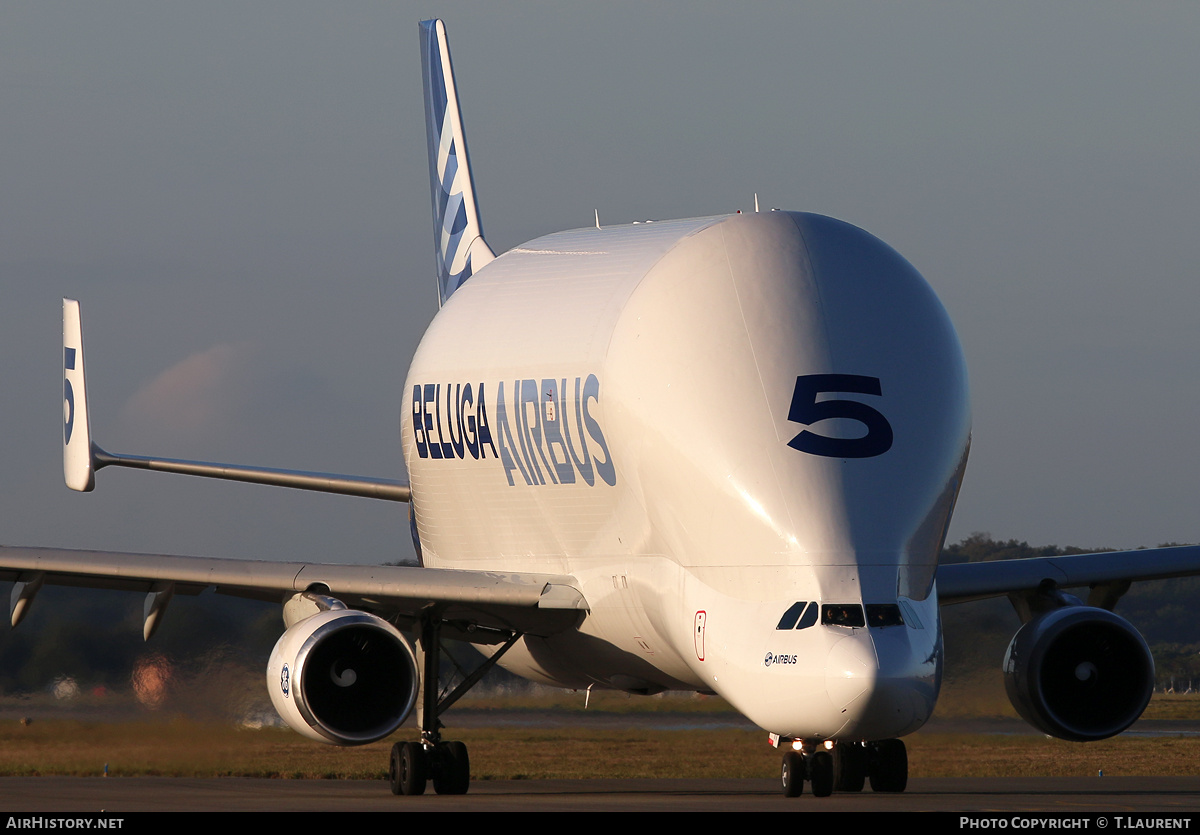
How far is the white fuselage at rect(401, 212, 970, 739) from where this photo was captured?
741 inches

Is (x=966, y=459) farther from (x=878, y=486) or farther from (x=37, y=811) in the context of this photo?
(x=37, y=811)

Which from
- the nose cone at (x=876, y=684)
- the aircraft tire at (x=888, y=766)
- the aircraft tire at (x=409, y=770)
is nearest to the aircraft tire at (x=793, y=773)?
the aircraft tire at (x=888, y=766)

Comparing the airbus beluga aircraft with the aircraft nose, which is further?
the airbus beluga aircraft

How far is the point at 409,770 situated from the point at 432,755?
1.04ft

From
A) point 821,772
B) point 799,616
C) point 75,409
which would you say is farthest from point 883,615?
point 75,409

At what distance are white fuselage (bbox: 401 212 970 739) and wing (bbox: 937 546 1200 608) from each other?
333 cm

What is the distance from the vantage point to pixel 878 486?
19.3 meters

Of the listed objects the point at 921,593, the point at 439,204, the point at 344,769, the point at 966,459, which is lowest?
the point at 344,769

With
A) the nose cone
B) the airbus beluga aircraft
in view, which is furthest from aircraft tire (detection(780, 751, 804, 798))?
the nose cone

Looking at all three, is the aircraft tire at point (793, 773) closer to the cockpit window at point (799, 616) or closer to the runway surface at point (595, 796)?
the runway surface at point (595, 796)

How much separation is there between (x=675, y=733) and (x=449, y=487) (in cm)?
606

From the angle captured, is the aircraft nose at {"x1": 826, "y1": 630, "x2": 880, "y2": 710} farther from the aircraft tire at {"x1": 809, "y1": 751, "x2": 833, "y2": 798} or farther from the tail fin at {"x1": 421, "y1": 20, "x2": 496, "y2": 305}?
the tail fin at {"x1": 421, "y1": 20, "x2": 496, "y2": 305}

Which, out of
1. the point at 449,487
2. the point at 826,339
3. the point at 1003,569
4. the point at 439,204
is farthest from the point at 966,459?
the point at 439,204

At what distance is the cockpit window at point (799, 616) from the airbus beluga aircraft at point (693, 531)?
0.02 m
